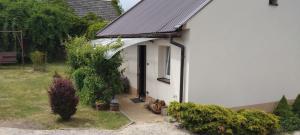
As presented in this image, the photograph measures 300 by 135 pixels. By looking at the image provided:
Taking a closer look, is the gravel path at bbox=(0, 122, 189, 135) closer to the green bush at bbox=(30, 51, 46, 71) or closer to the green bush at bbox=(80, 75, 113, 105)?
the green bush at bbox=(80, 75, 113, 105)

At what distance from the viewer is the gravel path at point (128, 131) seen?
34.3 feet

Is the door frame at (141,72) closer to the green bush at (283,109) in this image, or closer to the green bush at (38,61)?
the green bush at (283,109)

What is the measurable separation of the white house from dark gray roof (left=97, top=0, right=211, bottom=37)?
2.0 inches

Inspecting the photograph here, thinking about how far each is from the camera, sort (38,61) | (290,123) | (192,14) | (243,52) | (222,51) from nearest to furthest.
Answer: (192,14)
(222,51)
(290,123)
(243,52)
(38,61)

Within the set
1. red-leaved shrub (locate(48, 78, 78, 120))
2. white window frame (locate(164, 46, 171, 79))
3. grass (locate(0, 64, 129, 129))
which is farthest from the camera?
white window frame (locate(164, 46, 171, 79))

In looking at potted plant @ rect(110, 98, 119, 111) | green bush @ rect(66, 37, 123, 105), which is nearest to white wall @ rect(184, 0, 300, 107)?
potted plant @ rect(110, 98, 119, 111)

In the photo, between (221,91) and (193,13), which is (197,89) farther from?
(193,13)

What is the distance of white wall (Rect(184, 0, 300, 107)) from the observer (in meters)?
12.7

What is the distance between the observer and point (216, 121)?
11.1 m

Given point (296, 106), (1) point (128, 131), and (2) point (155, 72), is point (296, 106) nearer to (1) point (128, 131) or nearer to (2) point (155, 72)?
(2) point (155, 72)

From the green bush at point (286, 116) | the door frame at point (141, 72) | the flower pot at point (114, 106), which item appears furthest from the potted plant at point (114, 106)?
the green bush at point (286, 116)

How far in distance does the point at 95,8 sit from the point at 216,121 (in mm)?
27596

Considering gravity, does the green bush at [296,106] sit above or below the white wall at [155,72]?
below

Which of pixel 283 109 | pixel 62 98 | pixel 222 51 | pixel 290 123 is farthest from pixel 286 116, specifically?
pixel 62 98
